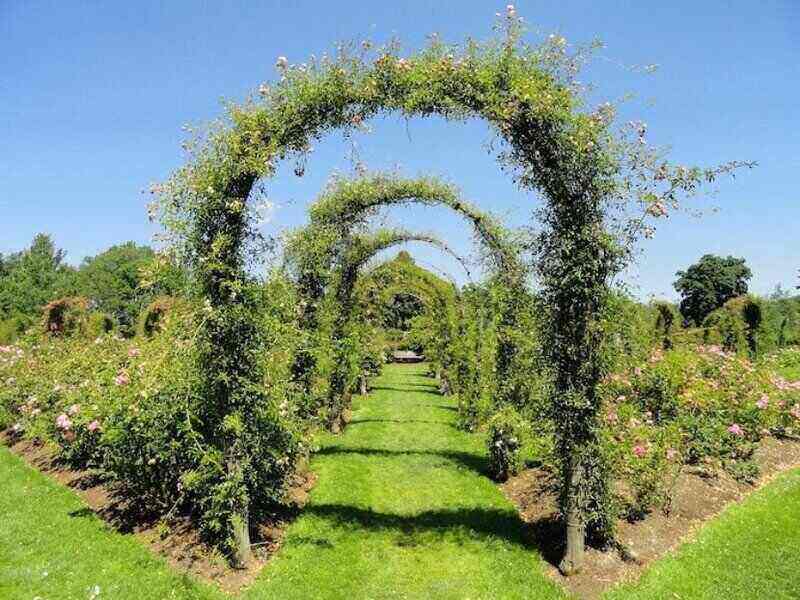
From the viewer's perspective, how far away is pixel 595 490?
5.98m

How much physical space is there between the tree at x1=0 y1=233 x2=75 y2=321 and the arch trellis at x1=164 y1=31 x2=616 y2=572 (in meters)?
59.1

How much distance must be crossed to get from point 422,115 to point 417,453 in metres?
A: 7.07

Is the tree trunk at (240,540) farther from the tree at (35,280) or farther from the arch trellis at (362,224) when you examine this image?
the tree at (35,280)

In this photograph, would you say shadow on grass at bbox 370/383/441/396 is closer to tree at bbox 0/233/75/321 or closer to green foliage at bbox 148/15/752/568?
green foliage at bbox 148/15/752/568

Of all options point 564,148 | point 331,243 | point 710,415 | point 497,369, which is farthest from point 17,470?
point 710,415

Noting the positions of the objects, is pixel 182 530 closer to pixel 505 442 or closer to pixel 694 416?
pixel 505 442

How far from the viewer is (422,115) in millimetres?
5871

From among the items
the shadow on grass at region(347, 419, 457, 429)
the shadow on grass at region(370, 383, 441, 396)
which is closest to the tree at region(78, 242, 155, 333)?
the shadow on grass at region(370, 383, 441, 396)

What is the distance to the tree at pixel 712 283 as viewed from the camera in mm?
57969

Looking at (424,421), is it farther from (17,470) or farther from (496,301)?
(17,470)

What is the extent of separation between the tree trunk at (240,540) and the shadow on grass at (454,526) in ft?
2.38

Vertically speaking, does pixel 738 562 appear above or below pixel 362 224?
below

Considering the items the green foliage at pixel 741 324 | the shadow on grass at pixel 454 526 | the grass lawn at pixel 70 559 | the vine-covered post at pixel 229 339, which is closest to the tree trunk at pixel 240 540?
the vine-covered post at pixel 229 339

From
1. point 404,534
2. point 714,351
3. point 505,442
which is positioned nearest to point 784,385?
point 714,351
